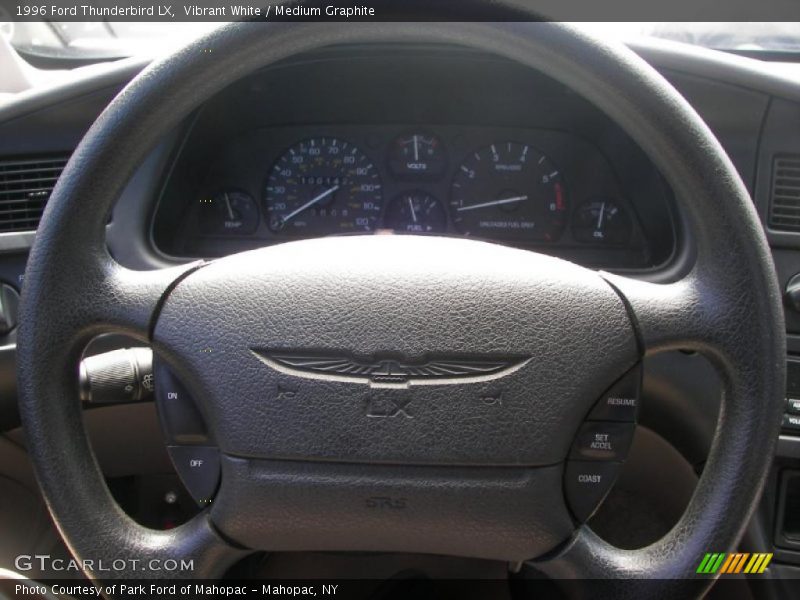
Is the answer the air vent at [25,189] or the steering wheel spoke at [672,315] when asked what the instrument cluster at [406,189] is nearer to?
the air vent at [25,189]

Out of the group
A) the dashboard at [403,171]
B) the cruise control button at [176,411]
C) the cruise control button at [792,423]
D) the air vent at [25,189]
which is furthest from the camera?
the dashboard at [403,171]

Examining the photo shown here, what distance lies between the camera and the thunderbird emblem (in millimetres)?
1065

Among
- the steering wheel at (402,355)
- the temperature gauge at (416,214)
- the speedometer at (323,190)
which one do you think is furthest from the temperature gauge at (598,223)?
the steering wheel at (402,355)

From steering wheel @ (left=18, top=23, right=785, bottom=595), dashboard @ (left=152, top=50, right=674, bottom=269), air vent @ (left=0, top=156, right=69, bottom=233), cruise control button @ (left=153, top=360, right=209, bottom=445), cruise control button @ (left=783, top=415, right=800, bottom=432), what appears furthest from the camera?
dashboard @ (left=152, top=50, right=674, bottom=269)

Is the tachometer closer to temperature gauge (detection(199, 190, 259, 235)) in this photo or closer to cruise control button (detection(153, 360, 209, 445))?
temperature gauge (detection(199, 190, 259, 235))

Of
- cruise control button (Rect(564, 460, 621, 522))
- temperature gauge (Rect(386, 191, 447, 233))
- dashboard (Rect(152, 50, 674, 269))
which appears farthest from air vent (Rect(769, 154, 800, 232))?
cruise control button (Rect(564, 460, 621, 522))

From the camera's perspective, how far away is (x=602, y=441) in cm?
111

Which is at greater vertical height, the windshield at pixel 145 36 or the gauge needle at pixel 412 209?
the windshield at pixel 145 36

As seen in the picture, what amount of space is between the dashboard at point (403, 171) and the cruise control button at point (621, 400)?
851mm

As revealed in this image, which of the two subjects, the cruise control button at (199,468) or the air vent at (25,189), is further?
the air vent at (25,189)

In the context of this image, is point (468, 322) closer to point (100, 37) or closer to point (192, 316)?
point (192, 316)

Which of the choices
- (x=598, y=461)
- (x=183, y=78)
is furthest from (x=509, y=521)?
(x=183, y=78)

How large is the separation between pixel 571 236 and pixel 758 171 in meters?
0.42

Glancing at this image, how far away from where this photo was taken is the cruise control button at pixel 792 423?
160 centimetres
